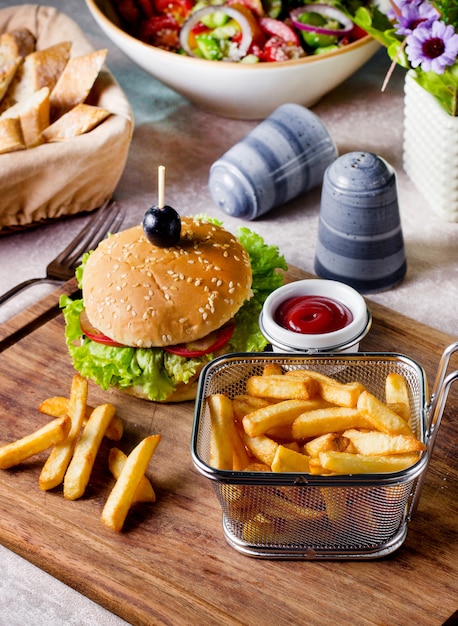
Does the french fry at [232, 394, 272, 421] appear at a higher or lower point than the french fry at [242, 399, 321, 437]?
lower

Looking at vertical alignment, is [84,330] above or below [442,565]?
above

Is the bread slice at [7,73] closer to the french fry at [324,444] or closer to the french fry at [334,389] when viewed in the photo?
the french fry at [334,389]

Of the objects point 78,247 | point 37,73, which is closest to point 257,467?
point 78,247

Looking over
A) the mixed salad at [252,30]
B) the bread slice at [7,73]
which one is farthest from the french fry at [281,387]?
the bread slice at [7,73]

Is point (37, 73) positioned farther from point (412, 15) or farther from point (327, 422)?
point (327, 422)

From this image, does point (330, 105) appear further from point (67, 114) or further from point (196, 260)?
point (196, 260)


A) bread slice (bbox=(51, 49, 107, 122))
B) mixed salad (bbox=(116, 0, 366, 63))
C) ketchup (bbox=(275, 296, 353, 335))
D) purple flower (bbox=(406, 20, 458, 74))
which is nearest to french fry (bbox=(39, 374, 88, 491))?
ketchup (bbox=(275, 296, 353, 335))

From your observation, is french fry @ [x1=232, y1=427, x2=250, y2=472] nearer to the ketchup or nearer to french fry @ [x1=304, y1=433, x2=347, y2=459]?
french fry @ [x1=304, y1=433, x2=347, y2=459]

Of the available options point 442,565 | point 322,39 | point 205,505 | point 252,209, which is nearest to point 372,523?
point 442,565
